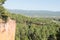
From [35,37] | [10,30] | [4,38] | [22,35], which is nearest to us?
[4,38]

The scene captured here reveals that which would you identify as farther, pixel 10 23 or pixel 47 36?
pixel 47 36

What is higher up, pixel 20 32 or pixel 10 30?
pixel 10 30

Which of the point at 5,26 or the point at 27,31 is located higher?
the point at 5,26

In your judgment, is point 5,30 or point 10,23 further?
point 10,23

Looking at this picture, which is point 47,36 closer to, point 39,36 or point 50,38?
point 50,38

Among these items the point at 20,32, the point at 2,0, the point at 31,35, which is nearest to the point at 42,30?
the point at 31,35

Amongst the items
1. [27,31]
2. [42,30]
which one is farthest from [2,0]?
[42,30]

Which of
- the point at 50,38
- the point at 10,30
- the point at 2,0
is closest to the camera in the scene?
the point at 10,30

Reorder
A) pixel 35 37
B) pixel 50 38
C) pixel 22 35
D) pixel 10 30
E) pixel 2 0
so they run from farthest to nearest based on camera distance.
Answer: pixel 50 38 → pixel 35 37 → pixel 22 35 → pixel 2 0 → pixel 10 30

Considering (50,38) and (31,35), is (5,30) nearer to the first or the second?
(31,35)
